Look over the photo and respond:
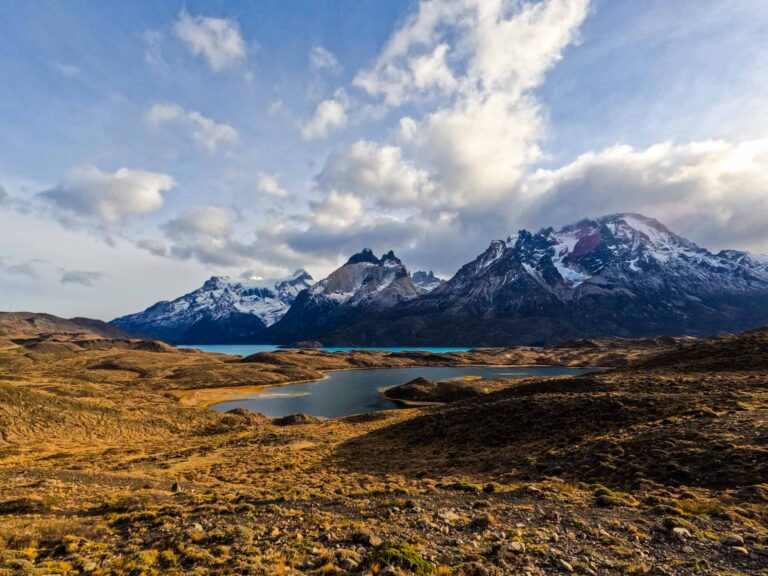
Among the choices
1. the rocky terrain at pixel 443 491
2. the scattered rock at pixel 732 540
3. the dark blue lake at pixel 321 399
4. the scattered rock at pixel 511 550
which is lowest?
the dark blue lake at pixel 321 399

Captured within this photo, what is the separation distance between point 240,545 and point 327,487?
12.1 m

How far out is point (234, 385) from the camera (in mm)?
135625

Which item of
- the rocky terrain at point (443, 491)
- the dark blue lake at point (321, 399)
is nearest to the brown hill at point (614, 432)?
the rocky terrain at point (443, 491)

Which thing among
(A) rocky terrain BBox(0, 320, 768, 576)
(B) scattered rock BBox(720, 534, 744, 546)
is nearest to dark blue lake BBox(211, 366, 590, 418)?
(A) rocky terrain BBox(0, 320, 768, 576)

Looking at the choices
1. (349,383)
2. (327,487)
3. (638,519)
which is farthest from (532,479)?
(349,383)

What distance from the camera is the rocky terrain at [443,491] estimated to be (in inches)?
A: 516

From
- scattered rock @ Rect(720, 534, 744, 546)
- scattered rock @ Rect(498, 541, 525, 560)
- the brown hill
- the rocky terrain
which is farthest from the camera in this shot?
the brown hill

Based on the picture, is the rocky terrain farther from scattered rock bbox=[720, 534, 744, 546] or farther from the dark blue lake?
the dark blue lake

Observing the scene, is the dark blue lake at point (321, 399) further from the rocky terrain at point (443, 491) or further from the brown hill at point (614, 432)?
the brown hill at point (614, 432)

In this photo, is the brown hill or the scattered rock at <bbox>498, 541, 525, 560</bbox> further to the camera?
the brown hill

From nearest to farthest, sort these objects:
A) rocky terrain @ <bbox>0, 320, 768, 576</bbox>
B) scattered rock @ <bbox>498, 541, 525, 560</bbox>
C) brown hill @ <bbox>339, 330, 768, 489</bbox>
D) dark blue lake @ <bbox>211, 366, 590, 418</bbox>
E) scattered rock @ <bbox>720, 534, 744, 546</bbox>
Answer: scattered rock @ <bbox>498, 541, 525, 560</bbox> < rocky terrain @ <bbox>0, 320, 768, 576</bbox> < scattered rock @ <bbox>720, 534, 744, 546</bbox> < brown hill @ <bbox>339, 330, 768, 489</bbox> < dark blue lake @ <bbox>211, 366, 590, 418</bbox>

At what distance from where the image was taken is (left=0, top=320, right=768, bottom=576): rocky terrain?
43.0 feet

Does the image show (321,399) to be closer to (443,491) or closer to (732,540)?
(443,491)

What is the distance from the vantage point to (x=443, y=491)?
74.9 ft
